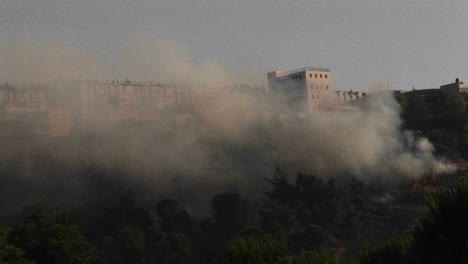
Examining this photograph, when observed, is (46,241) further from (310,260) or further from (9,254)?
(310,260)

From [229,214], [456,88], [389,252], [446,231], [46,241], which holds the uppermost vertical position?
[456,88]

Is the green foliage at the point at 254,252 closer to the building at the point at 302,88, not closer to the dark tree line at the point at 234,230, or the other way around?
the dark tree line at the point at 234,230

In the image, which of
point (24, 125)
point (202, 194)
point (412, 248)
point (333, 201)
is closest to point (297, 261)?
point (412, 248)

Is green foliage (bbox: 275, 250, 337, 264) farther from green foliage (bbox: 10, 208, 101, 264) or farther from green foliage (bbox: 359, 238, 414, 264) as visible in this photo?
green foliage (bbox: 10, 208, 101, 264)

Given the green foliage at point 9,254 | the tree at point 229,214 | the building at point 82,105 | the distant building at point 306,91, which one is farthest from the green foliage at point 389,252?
the distant building at point 306,91

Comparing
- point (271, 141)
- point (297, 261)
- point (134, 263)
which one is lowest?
point (134, 263)

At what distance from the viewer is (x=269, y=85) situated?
472 feet

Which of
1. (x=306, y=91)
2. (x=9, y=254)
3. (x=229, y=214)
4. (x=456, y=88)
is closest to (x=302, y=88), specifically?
(x=306, y=91)

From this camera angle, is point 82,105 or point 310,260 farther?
point 82,105

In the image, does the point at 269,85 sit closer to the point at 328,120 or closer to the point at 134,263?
the point at 328,120

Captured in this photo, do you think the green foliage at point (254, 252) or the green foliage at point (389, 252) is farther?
the green foliage at point (254, 252)

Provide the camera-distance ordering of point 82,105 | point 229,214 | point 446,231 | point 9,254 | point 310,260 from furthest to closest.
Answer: point 82,105, point 229,214, point 9,254, point 310,260, point 446,231

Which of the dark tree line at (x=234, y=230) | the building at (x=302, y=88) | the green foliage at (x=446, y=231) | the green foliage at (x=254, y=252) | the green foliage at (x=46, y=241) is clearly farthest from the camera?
the building at (x=302, y=88)

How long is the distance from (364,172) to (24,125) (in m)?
59.4
